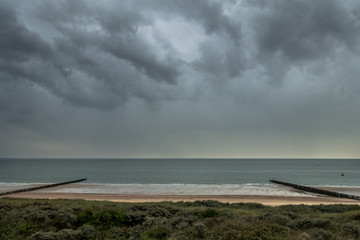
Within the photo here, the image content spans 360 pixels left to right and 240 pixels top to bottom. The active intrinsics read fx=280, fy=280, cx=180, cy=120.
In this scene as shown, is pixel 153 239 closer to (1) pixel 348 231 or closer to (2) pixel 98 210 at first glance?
(2) pixel 98 210

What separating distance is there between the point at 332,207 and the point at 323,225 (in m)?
12.8

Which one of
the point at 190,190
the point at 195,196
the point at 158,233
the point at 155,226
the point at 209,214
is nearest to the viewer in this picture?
the point at 158,233

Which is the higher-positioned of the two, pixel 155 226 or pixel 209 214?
pixel 155 226

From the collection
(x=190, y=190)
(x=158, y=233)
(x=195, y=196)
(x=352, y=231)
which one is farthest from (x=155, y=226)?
(x=190, y=190)

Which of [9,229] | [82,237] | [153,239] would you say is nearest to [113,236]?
[82,237]

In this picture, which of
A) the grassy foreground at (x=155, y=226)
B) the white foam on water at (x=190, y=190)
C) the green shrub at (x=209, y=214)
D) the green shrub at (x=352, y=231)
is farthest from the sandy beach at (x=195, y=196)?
the green shrub at (x=352, y=231)

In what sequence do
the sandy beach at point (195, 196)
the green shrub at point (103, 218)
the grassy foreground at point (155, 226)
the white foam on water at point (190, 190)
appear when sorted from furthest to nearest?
the white foam on water at point (190, 190)
the sandy beach at point (195, 196)
the green shrub at point (103, 218)
the grassy foreground at point (155, 226)

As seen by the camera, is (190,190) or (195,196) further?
(190,190)

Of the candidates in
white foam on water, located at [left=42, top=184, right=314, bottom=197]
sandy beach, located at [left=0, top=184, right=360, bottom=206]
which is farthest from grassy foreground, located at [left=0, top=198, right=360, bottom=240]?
white foam on water, located at [left=42, top=184, right=314, bottom=197]

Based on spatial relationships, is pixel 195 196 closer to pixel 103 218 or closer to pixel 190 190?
pixel 190 190

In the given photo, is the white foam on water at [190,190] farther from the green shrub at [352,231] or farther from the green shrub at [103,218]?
the green shrub at [352,231]

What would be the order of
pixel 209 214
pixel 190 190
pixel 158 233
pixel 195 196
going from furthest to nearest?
1. pixel 190 190
2. pixel 195 196
3. pixel 209 214
4. pixel 158 233

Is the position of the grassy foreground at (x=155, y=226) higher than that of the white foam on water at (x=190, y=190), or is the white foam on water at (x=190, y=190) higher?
the grassy foreground at (x=155, y=226)

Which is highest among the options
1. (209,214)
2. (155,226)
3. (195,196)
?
(155,226)
